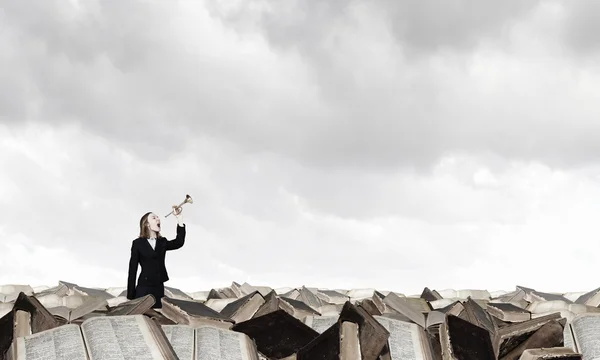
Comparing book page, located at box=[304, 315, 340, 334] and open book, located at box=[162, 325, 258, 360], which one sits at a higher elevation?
book page, located at box=[304, 315, 340, 334]

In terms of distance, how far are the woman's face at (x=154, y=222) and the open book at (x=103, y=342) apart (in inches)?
99.0

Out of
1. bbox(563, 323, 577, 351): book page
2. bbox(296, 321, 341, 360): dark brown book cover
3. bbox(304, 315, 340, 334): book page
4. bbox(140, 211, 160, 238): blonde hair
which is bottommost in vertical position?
bbox(296, 321, 341, 360): dark brown book cover

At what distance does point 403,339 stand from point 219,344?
779 millimetres

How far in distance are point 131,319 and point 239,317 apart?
867mm

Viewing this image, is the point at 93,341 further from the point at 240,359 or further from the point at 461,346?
the point at 461,346

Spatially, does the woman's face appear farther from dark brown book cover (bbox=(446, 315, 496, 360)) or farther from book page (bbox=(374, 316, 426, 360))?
dark brown book cover (bbox=(446, 315, 496, 360))

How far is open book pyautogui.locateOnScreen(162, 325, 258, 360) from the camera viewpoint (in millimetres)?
2873

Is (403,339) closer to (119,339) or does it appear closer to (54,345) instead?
(119,339)

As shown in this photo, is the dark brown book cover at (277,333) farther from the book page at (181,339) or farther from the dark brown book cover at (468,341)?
the dark brown book cover at (468,341)

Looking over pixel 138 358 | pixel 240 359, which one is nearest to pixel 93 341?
pixel 138 358

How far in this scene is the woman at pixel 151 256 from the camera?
5238 mm

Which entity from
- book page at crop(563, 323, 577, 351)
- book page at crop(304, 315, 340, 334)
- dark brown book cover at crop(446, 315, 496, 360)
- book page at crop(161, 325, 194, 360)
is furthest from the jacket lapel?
book page at crop(563, 323, 577, 351)

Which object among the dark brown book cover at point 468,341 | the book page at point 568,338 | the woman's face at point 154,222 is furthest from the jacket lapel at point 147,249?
the book page at point 568,338

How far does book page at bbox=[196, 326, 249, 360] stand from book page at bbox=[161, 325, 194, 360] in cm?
3
